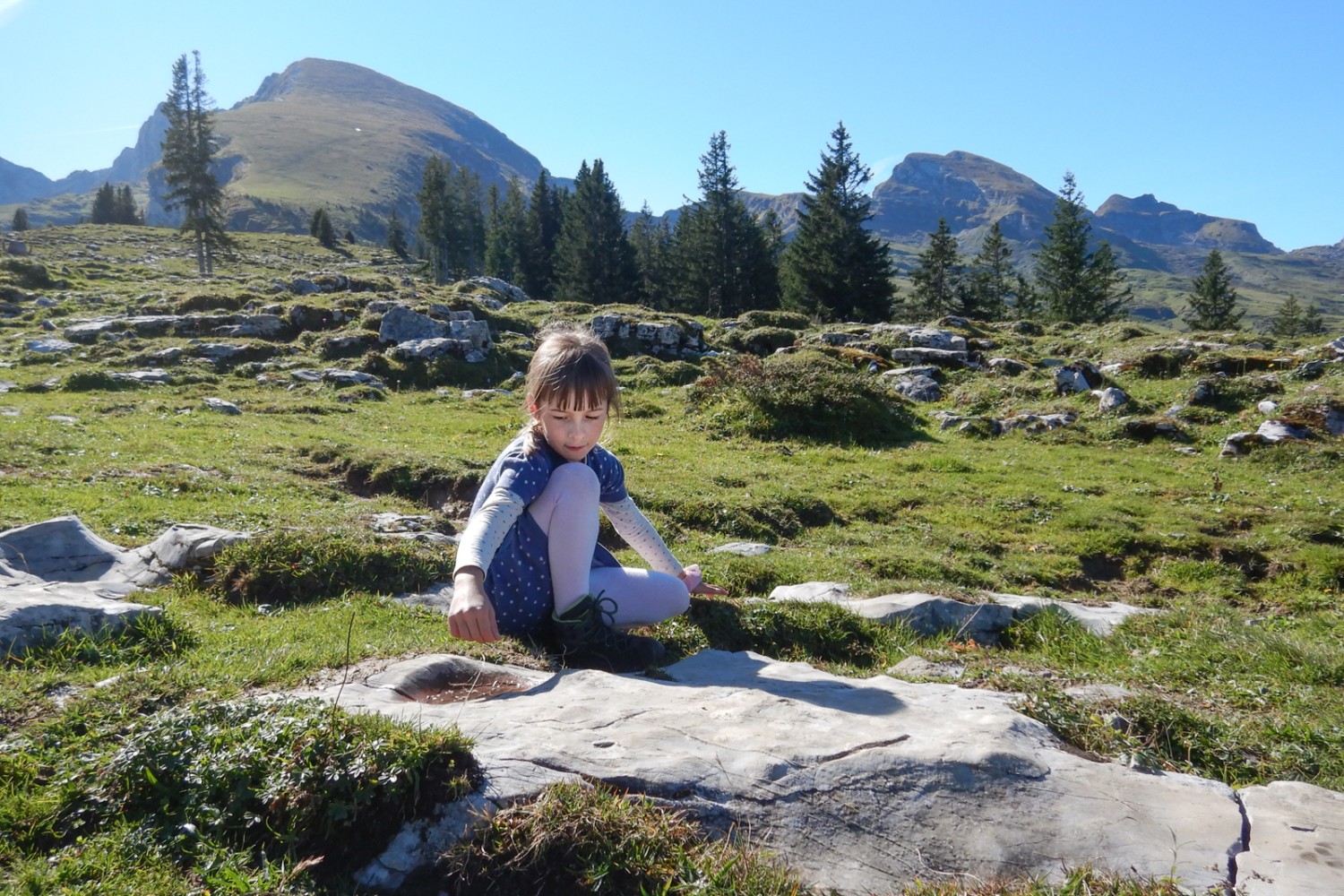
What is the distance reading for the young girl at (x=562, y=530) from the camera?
15.3 ft

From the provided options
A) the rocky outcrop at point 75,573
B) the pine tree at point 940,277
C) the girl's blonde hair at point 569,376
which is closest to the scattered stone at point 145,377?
the rocky outcrop at point 75,573

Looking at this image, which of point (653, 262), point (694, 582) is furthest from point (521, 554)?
point (653, 262)

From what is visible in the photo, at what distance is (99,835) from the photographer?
9.41ft

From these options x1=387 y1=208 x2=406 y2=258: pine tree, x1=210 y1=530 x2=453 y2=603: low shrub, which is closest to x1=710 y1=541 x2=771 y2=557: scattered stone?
x1=210 y1=530 x2=453 y2=603: low shrub

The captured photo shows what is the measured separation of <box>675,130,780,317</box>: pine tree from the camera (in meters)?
59.8

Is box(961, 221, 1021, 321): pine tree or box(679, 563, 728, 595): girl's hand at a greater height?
box(961, 221, 1021, 321): pine tree

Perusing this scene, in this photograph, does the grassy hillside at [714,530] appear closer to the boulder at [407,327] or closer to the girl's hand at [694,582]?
the girl's hand at [694,582]

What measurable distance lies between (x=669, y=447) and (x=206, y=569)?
38.0ft

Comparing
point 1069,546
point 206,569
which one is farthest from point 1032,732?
point 1069,546

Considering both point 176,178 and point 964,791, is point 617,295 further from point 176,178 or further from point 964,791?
point 964,791

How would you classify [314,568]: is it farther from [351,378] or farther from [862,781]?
[351,378]

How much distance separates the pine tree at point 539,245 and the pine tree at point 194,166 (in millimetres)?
27186

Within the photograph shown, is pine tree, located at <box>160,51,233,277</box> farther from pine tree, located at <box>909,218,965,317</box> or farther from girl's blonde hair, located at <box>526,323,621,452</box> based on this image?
girl's blonde hair, located at <box>526,323,621,452</box>

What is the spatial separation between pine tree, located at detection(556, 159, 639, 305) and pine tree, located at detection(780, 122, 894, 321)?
16.7 metres
